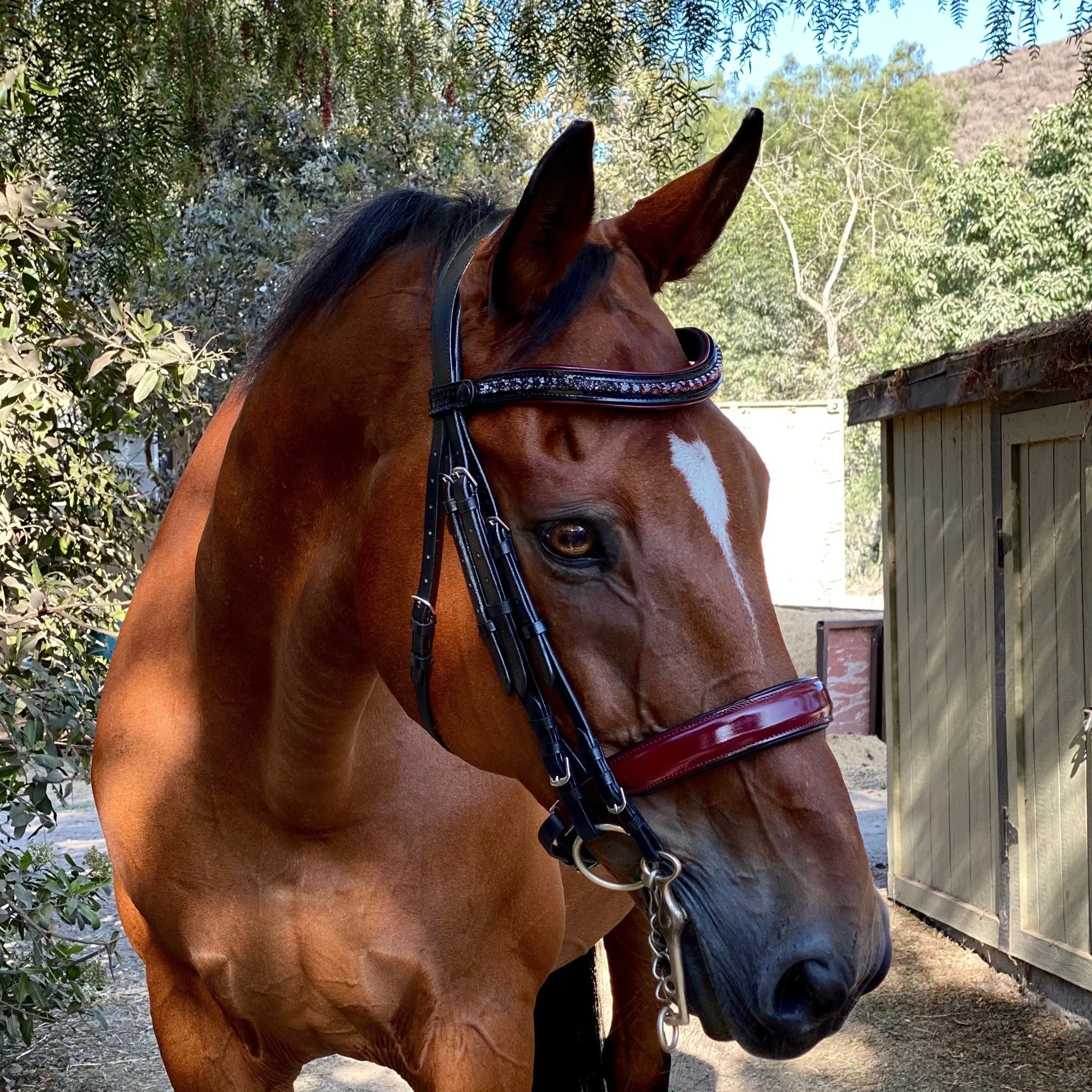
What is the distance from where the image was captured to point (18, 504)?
335 centimetres

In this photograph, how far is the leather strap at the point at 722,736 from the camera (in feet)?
3.67

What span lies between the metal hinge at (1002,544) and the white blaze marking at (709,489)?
3.98m

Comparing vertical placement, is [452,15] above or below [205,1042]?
above

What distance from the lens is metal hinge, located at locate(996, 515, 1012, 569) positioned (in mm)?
4836

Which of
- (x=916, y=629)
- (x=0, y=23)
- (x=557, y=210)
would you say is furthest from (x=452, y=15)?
(x=916, y=629)

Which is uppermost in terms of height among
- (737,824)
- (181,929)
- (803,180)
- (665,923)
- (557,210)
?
(803,180)

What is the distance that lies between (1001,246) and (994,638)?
15321 mm

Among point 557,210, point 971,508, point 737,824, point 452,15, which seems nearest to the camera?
point 737,824

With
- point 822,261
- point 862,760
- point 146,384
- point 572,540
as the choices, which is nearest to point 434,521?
point 572,540

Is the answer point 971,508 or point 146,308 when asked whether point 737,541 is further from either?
point 971,508

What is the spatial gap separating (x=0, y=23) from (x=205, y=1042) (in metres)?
2.23

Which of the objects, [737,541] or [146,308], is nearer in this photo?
[737,541]

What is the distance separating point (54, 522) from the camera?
3.38 meters

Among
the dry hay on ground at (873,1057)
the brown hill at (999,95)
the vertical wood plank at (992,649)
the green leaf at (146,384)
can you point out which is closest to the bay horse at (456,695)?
the green leaf at (146,384)
